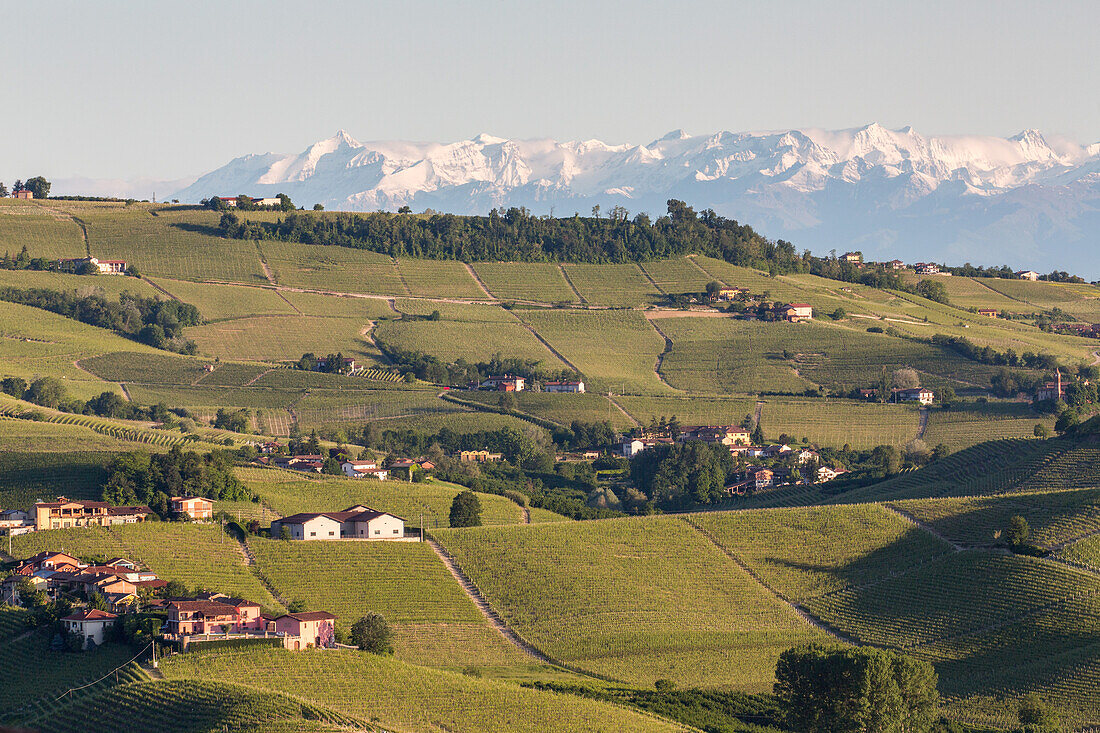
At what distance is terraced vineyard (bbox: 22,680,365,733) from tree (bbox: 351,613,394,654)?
10.8 metres

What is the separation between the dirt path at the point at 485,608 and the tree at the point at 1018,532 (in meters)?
26.3

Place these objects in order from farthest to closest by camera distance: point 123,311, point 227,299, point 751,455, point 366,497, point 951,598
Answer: point 227,299, point 123,311, point 751,455, point 366,497, point 951,598

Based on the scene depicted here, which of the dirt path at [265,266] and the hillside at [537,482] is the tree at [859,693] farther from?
the dirt path at [265,266]

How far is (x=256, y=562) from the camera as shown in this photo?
79.2m

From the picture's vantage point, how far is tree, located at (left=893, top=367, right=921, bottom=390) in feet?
488

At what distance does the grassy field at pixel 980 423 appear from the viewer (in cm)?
13012

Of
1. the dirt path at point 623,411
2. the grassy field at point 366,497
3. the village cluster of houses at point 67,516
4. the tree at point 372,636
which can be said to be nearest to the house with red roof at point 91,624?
the tree at point 372,636

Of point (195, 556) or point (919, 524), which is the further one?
point (919, 524)

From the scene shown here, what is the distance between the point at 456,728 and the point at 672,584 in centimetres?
2788

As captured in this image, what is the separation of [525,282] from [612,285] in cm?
1045

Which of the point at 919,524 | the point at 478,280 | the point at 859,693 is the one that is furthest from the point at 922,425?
the point at 859,693

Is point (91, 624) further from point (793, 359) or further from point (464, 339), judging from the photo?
point (793, 359)

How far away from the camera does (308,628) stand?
64.8 metres

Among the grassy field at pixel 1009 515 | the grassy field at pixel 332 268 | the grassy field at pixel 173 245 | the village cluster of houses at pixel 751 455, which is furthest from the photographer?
the grassy field at pixel 332 268
